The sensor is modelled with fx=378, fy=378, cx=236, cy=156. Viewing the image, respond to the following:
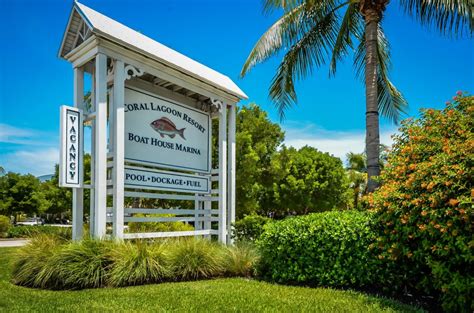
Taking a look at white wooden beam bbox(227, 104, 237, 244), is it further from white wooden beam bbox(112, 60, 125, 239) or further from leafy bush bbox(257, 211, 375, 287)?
white wooden beam bbox(112, 60, 125, 239)

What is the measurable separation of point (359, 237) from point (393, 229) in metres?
0.60

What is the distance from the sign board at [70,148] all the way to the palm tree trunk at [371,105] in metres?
6.73

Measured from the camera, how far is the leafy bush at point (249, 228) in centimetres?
946

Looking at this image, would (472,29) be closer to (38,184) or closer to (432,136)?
(432,136)

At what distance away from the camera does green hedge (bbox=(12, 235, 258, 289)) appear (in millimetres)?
6184

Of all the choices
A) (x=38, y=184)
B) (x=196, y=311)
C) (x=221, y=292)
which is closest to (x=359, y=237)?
(x=221, y=292)

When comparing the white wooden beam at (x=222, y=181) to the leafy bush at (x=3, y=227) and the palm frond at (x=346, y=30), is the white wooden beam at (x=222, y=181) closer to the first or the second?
the palm frond at (x=346, y=30)

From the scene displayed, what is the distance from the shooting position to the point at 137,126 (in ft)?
28.4

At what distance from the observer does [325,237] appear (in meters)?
6.44

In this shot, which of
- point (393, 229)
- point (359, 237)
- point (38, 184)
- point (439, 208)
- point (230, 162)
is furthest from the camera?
point (38, 184)

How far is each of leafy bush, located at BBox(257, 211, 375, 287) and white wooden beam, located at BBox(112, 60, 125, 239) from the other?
113 inches

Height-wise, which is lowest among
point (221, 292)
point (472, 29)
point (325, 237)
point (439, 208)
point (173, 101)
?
point (221, 292)

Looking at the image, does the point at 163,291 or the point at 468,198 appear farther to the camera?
the point at 163,291

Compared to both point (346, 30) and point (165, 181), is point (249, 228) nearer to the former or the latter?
point (165, 181)
